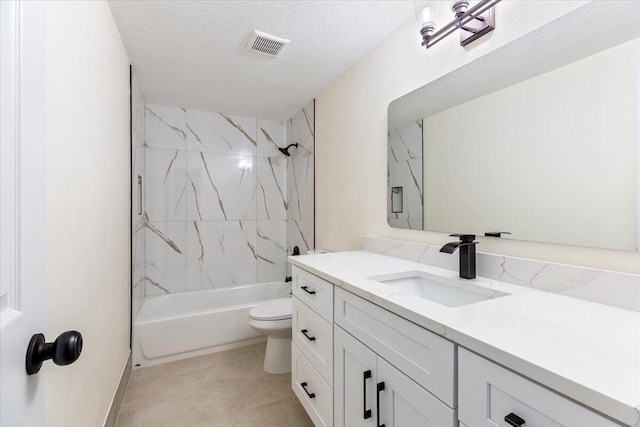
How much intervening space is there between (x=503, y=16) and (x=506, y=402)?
55.0 inches

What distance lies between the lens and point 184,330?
8.32 ft

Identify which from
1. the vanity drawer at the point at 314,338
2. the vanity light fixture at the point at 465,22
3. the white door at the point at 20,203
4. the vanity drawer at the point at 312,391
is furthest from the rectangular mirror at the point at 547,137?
the white door at the point at 20,203

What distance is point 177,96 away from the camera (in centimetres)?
284

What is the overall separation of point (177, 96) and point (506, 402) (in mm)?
3192

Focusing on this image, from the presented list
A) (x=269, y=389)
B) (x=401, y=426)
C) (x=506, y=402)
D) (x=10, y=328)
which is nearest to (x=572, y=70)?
(x=506, y=402)

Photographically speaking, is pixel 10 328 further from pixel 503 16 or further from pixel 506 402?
pixel 503 16

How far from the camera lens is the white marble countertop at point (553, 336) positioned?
50cm

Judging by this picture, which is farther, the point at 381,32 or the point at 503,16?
the point at 381,32

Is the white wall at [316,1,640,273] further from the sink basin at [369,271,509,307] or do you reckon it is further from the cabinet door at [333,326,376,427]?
the cabinet door at [333,326,376,427]

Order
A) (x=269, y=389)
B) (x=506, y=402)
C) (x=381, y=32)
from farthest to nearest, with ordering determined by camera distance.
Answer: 1. (x=269, y=389)
2. (x=381, y=32)
3. (x=506, y=402)

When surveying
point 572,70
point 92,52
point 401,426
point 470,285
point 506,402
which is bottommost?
point 401,426

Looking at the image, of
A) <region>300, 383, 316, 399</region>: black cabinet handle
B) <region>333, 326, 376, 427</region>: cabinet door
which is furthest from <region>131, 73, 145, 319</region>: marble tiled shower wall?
<region>333, 326, 376, 427</region>: cabinet door

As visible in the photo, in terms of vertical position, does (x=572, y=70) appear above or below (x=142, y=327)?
above

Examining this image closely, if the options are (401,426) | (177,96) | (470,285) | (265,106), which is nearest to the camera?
(401,426)
